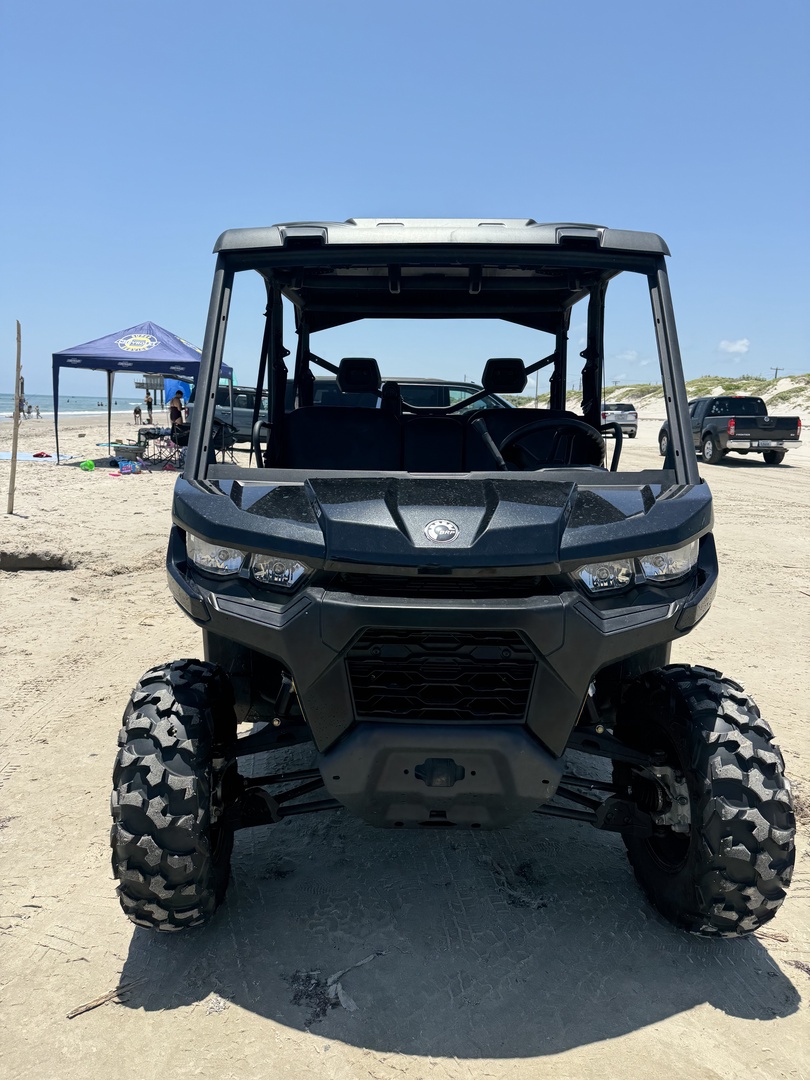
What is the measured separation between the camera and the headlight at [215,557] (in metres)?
2.31

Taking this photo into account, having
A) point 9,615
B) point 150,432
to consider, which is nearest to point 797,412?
point 150,432

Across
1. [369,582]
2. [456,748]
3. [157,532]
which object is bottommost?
[157,532]

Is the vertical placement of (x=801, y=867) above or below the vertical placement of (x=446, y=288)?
below

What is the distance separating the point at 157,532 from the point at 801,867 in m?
7.81

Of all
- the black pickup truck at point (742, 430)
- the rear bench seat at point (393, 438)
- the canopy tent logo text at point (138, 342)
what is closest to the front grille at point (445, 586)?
the rear bench seat at point (393, 438)

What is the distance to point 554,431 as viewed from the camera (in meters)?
3.58

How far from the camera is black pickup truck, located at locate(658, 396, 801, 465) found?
2000 cm

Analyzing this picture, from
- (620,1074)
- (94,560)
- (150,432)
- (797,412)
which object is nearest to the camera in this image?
(620,1074)

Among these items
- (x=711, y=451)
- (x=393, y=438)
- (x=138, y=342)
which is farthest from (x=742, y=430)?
(x=393, y=438)

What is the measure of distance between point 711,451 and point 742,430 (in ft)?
3.83

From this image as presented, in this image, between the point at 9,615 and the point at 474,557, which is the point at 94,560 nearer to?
the point at 9,615

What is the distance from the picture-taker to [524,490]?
246cm

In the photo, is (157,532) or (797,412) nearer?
(157,532)

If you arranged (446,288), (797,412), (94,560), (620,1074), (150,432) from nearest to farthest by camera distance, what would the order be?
1. (620,1074)
2. (446,288)
3. (94,560)
4. (150,432)
5. (797,412)
